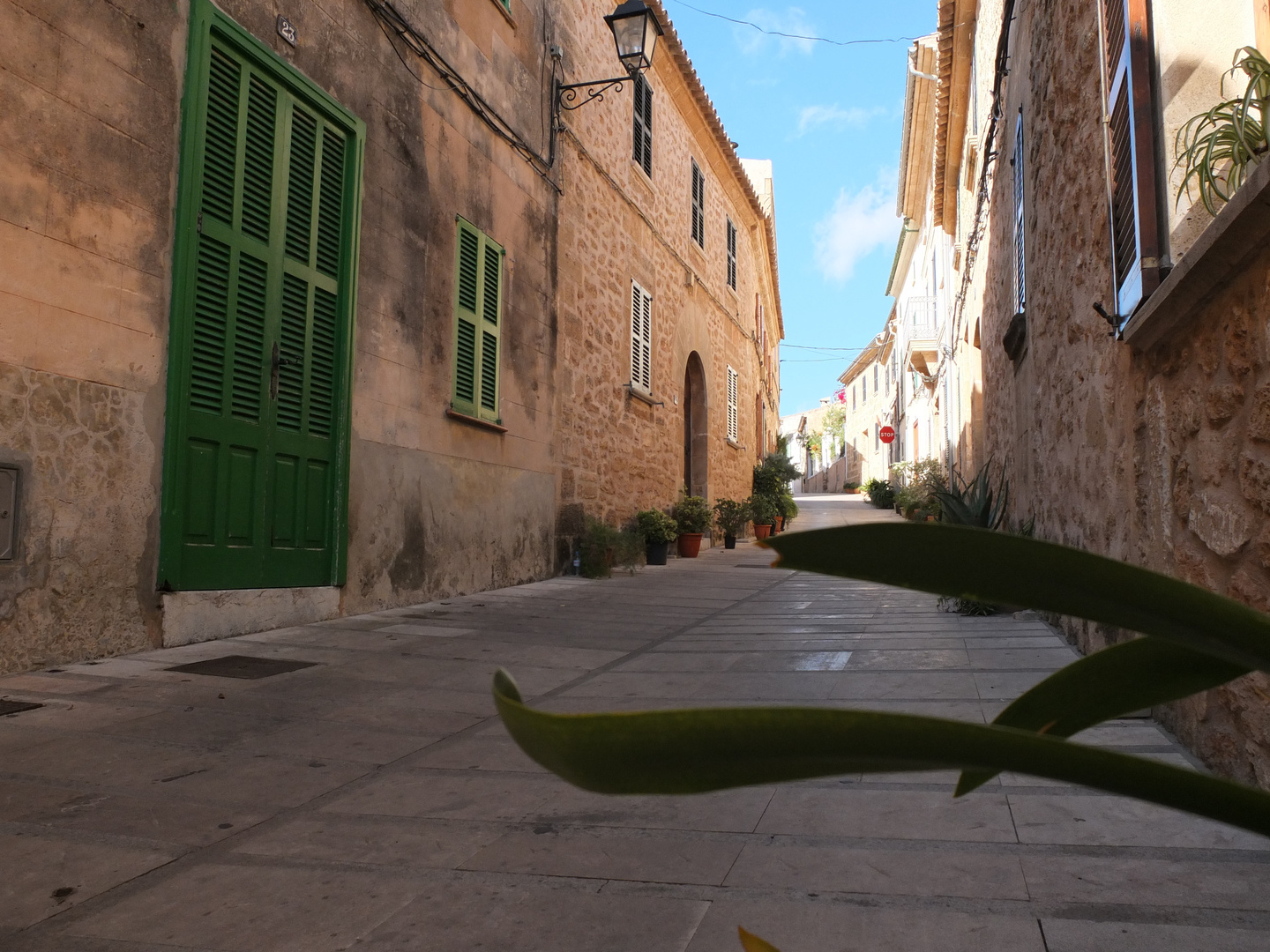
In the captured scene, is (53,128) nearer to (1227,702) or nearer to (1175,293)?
(1175,293)

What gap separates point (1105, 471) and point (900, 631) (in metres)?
1.74

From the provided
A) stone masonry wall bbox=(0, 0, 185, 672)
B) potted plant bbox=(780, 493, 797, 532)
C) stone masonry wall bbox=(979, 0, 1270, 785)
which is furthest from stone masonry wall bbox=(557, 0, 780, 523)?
stone masonry wall bbox=(0, 0, 185, 672)

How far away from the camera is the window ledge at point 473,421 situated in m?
6.67

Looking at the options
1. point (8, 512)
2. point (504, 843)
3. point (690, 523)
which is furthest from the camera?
point (690, 523)

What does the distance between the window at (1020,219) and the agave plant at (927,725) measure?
569 centimetres

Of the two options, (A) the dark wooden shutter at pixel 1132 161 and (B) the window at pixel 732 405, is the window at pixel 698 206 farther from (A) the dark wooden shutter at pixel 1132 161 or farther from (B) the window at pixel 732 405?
(A) the dark wooden shutter at pixel 1132 161

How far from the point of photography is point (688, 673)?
3.83 m

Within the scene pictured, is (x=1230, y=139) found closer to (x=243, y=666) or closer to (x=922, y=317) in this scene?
(x=243, y=666)

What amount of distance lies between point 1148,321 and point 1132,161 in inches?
20.9

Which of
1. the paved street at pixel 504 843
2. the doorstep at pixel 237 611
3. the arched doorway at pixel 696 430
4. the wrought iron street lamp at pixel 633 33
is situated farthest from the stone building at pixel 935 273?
the paved street at pixel 504 843

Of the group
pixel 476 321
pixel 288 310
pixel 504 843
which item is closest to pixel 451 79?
pixel 476 321

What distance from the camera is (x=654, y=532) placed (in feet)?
33.7

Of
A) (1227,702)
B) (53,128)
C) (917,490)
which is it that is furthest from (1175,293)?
(917,490)

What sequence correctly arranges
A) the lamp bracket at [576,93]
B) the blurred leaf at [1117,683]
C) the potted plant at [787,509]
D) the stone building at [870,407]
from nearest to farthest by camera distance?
the blurred leaf at [1117,683] → the lamp bracket at [576,93] → the potted plant at [787,509] → the stone building at [870,407]
